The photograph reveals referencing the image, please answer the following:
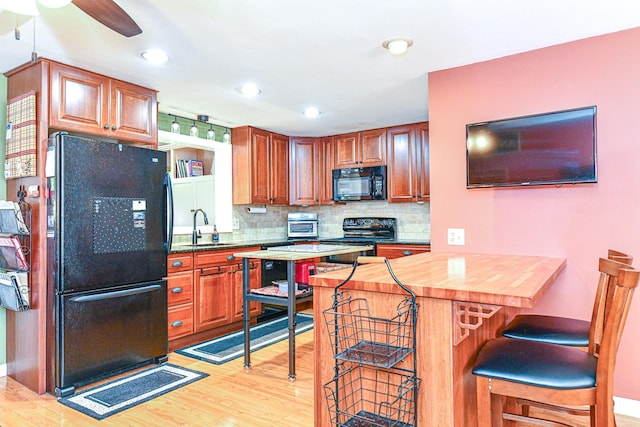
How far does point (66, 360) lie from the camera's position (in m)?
2.60

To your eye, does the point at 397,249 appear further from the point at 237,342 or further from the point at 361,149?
the point at 237,342

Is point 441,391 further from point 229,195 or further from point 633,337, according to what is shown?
point 229,195

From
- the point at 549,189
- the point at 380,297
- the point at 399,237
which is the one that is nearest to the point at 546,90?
the point at 549,189

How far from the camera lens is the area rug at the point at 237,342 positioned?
3.37m

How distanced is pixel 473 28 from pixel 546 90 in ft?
2.25

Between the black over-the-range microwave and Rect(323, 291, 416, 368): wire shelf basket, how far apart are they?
10.8 ft

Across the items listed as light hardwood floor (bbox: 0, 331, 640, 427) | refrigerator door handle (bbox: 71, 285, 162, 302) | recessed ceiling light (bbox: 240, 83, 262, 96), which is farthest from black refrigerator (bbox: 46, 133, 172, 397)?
recessed ceiling light (bbox: 240, 83, 262, 96)

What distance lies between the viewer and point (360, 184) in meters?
5.01

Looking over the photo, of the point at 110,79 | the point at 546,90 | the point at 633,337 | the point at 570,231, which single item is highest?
the point at 110,79

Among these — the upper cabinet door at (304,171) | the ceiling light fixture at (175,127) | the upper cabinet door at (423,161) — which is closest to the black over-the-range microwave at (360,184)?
the upper cabinet door at (304,171)

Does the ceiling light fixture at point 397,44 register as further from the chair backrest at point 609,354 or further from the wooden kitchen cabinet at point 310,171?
the wooden kitchen cabinet at point 310,171

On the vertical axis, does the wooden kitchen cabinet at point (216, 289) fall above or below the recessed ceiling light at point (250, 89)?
below

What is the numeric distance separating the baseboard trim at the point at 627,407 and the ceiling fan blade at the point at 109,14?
3281 millimetres

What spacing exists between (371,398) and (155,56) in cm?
241
